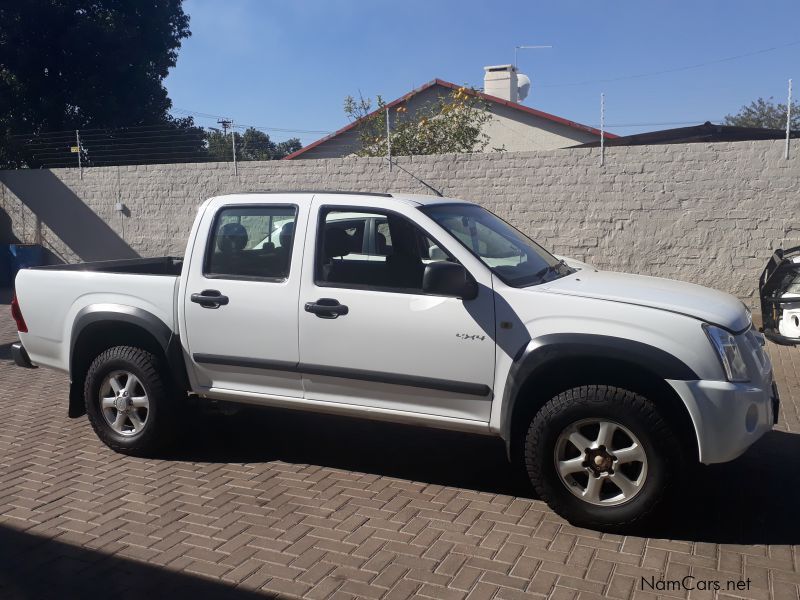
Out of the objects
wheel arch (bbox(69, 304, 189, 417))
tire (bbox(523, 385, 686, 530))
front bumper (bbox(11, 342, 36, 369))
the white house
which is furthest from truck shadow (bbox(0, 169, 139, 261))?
tire (bbox(523, 385, 686, 530))

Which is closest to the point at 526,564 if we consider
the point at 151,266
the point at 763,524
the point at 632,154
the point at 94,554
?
the point at 763,524

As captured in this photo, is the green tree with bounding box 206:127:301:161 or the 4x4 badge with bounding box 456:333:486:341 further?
the green tree with bounding box 206:127:301:161

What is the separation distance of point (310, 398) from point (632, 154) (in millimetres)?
7378

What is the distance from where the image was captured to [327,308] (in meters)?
4.74

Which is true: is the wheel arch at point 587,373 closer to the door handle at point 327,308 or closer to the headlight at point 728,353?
the headlight at point 728,353

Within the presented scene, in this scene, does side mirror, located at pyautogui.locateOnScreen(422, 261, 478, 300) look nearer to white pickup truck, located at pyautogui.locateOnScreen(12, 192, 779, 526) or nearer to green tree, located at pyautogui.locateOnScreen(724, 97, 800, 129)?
white pickup truck, located at pyautogui.locateOnScreen(12, 192, 779, 526)

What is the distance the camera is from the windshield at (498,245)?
15.4 ft

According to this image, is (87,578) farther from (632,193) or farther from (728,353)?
(632,193)

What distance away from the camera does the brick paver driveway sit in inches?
146

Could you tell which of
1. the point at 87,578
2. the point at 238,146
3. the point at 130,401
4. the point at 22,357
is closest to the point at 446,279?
the point at 87,578

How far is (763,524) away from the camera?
13.8 ft

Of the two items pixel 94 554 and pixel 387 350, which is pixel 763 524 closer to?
pixel 387 350

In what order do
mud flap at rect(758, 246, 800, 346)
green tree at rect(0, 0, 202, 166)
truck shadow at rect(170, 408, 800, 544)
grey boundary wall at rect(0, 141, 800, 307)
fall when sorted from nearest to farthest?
truck shadow at rect(170, 408, 800, 544) < mud flap at rect(758, 246, 800, 346) < grey boundary wall at rect(0, 141, 800, 307) < green tree at rect(0, 0, 202, 166)

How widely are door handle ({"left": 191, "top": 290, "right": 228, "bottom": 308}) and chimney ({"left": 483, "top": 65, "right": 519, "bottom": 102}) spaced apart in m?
22.8
